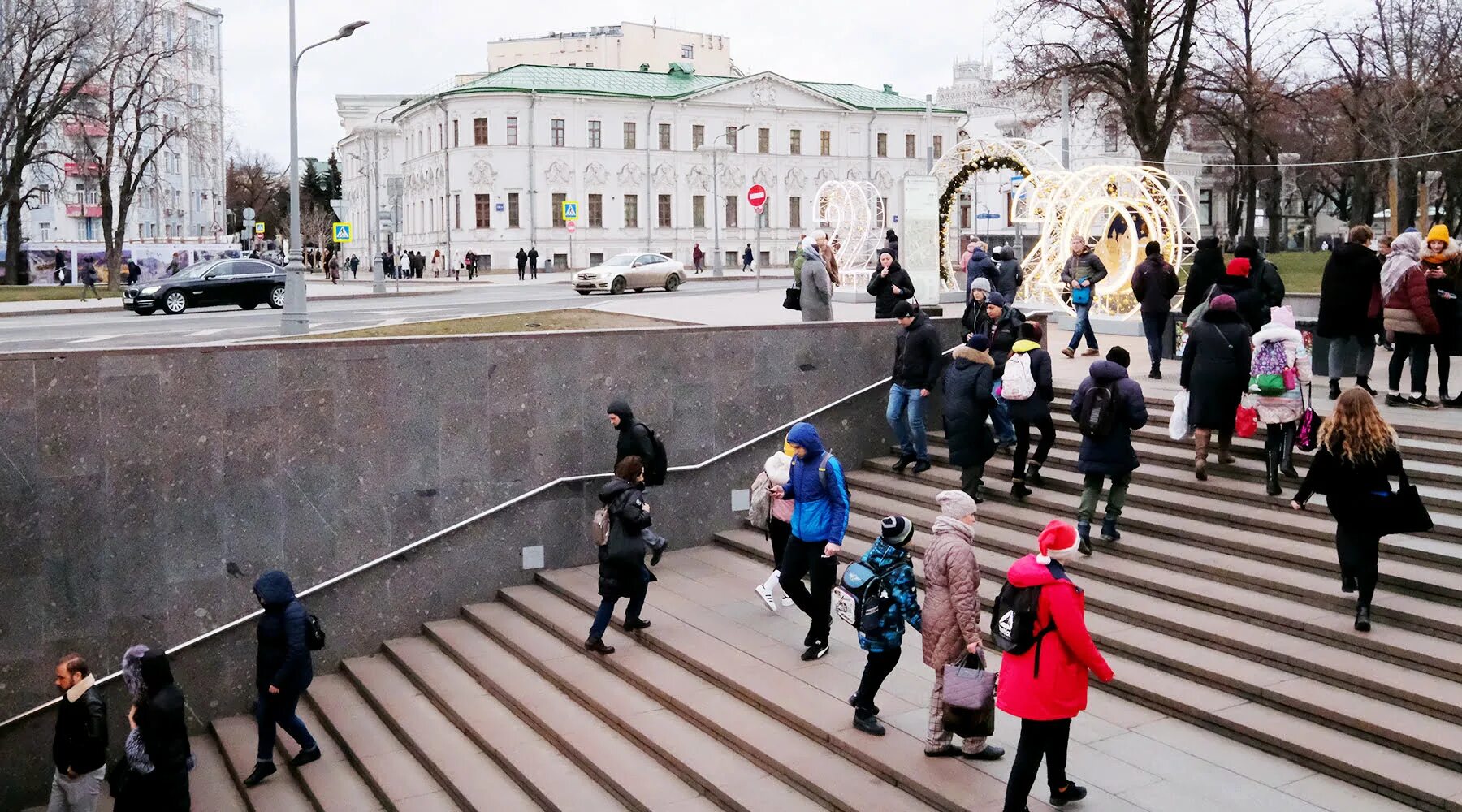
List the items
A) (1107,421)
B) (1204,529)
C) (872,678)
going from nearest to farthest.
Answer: (872,678)
(1107,421)
(1204,529)

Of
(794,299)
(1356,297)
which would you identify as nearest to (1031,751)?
(1356,297)

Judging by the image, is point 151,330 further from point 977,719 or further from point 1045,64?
point 1045,64

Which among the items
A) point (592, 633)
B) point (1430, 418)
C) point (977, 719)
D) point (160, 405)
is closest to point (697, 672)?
point (592, 633)

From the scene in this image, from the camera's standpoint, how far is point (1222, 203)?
87.4 m

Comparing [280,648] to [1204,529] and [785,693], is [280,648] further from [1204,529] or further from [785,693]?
[1204,529]

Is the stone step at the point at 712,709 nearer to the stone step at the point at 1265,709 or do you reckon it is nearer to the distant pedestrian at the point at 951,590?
the distant pedestrian at the point at 951,590

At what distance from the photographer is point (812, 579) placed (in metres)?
9.40

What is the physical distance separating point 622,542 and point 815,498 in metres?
1.81

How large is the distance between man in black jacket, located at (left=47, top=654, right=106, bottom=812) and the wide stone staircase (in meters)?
0.85

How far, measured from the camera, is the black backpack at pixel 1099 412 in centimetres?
986

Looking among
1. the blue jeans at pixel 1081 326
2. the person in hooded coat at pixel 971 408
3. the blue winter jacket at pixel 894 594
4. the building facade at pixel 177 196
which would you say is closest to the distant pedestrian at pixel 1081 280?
the blue jeans at pixel 1081 326

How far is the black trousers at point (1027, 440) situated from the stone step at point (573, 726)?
4.23m

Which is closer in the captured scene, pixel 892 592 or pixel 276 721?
pixel 892 592

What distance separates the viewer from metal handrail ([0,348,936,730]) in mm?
11453
